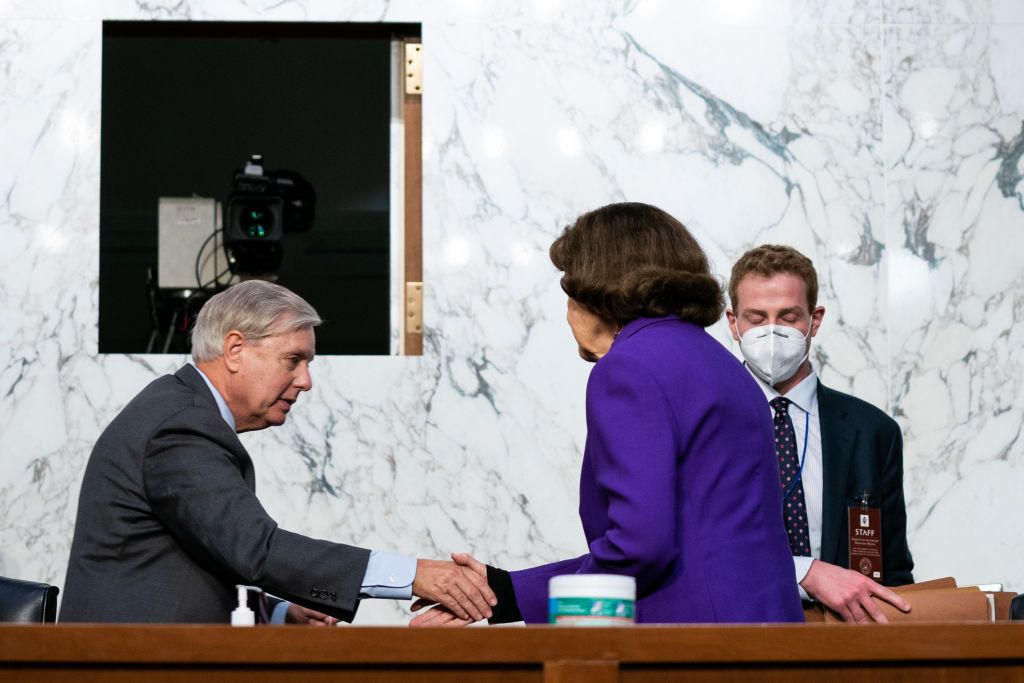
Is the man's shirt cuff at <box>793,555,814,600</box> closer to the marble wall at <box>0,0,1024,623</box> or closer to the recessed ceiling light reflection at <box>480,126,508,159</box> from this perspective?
the marble wall at <box>0,0,1024,623</box>

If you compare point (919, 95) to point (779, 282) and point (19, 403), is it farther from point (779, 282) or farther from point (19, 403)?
point (19, 403)

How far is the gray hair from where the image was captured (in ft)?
9.44

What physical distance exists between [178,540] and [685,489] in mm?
1022

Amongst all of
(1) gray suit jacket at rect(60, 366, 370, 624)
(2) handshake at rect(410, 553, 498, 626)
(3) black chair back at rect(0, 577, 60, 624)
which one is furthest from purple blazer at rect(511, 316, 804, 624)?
(3) black chair back at rect(0, 577, 60, 624)

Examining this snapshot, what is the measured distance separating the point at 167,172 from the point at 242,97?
1.25 ft

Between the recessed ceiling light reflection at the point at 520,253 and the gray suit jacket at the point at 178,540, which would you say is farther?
the recessed ceiling light reflection at the point at 520,253

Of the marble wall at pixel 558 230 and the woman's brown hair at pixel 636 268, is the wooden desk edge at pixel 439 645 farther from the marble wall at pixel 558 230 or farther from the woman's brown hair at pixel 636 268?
the marble wall at pixel 558 230

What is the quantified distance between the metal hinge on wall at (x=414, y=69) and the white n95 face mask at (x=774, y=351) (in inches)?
67.4

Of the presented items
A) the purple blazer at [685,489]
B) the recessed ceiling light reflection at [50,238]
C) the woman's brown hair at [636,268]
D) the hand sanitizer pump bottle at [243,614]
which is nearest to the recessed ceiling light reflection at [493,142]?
the recessed ceiling light reflection at [50,238]

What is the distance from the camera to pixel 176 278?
4477mm

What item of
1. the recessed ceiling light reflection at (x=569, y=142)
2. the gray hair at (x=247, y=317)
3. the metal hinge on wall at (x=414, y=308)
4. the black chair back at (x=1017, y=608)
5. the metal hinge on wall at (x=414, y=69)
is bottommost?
the black chair back at (x=1017, y=608)

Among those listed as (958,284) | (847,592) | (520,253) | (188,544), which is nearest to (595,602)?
(847,592)

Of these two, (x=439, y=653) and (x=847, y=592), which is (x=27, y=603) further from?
(x=847, y=592)

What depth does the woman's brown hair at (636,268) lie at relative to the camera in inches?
89.5
